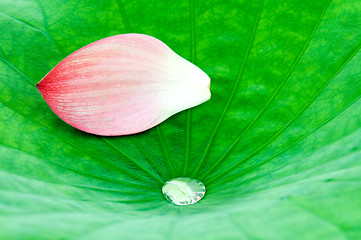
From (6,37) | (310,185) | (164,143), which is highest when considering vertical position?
(6,37)

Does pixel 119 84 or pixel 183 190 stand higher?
pixel 119 84

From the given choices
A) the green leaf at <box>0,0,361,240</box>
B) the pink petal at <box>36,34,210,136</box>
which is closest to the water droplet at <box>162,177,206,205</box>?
the green leaf at <box>0,0,361,240</box>

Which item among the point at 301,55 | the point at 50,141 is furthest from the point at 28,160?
the point at 301,55

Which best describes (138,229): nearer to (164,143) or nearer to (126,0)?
(164,143)

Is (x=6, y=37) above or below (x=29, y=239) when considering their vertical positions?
above

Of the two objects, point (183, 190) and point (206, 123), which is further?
point (206, 123)
